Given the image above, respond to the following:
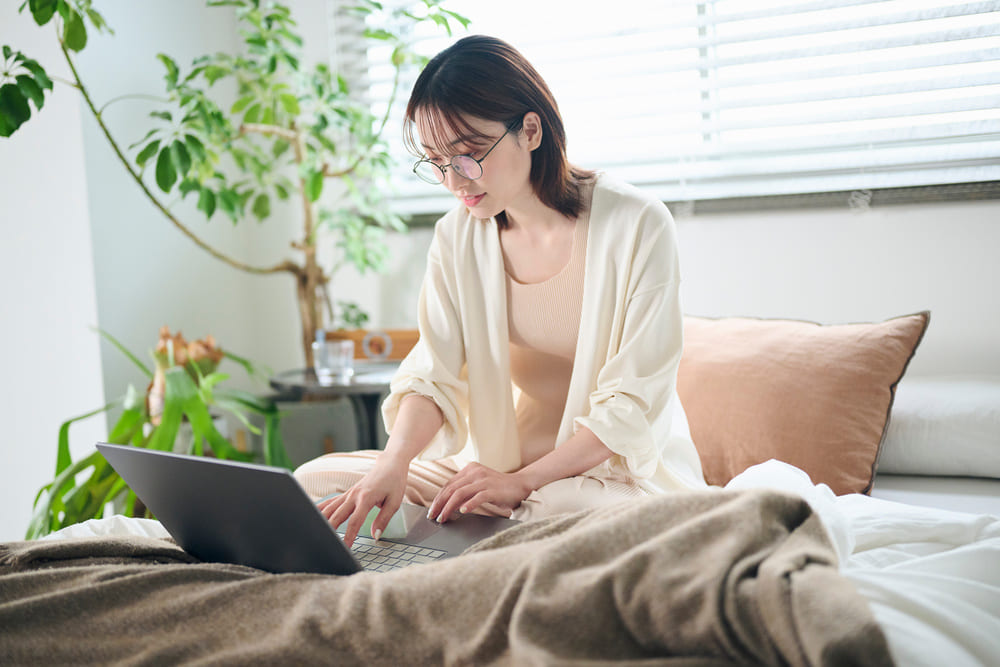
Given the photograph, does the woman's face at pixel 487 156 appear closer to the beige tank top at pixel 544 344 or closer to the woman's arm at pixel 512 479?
the beige tank top at pixel 544 344

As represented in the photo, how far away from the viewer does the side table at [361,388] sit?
81.4 inches

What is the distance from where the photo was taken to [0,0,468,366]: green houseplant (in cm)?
203

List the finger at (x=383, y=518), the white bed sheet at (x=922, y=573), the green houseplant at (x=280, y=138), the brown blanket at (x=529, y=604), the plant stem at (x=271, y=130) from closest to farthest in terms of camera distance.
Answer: the brown blanket at (x=529, y=604) < the white bed sheet at (x=922, y=573) < the finger at (x=383, y=518) < the green houseplant at (x=280, y=138) < the plant stem at (x=271, y=130)

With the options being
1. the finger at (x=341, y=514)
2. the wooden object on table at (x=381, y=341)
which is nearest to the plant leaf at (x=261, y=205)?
the wooden object on table at (x=381, y=341)

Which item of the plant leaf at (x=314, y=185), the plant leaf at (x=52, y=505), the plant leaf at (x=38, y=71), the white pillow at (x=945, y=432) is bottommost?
the plant leaf at (x=52, y=505)

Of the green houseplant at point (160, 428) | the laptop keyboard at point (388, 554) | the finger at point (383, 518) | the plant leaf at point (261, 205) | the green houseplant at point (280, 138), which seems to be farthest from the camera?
the plant leaf at point (261, 205)

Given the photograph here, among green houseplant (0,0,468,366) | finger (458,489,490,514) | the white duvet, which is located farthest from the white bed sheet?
green houseplant (0,0,468,366)

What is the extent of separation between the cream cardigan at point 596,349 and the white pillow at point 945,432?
44cm

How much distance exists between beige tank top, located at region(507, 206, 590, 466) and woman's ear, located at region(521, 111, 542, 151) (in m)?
0.15

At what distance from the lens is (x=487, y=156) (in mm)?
1256

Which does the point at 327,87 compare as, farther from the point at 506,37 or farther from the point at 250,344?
the point at 250,344

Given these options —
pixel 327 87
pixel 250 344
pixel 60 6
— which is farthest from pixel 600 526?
pixel 250 344

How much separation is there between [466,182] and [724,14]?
112 cm

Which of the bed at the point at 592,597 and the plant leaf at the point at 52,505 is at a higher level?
the bed at the point at 592,597
